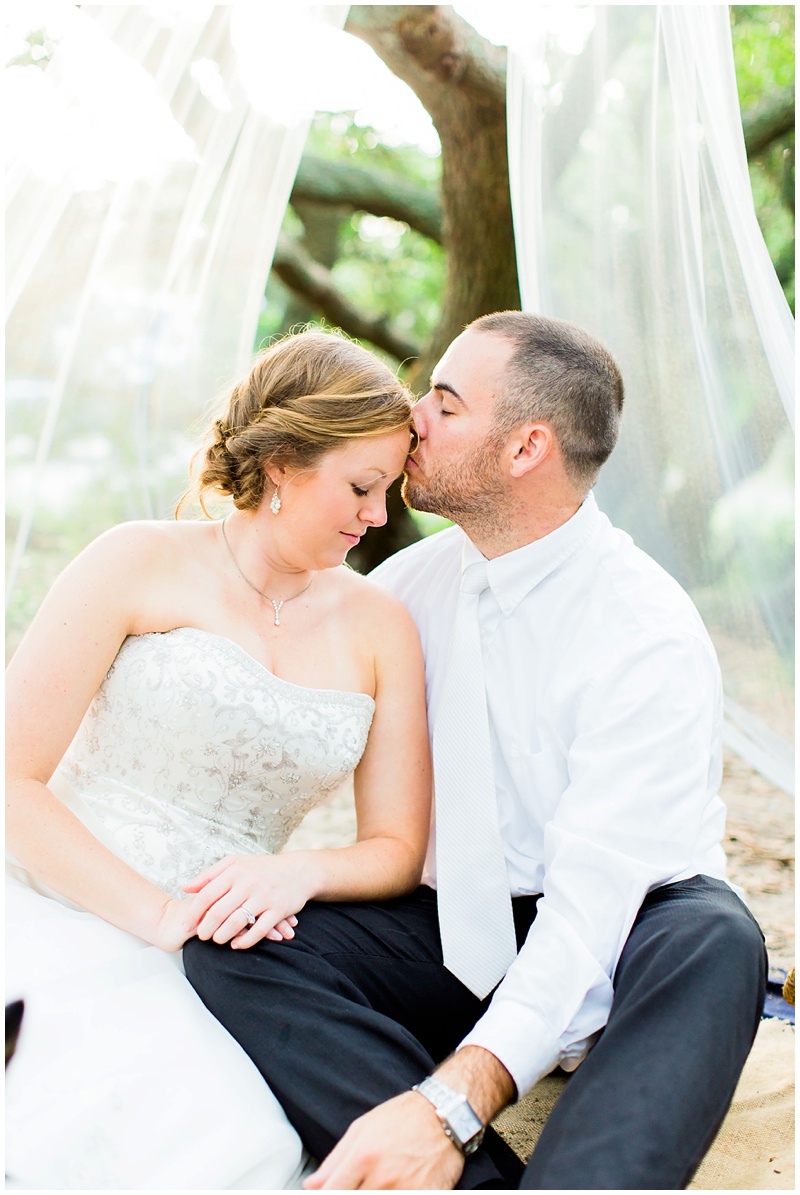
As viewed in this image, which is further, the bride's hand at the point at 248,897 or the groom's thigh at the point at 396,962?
the groom's thigh at the point at 396,962

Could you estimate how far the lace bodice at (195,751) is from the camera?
6.61ft

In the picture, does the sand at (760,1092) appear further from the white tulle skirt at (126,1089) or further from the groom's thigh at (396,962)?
the white tulle skirt at (126,1089)

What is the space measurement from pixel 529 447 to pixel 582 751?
71cm

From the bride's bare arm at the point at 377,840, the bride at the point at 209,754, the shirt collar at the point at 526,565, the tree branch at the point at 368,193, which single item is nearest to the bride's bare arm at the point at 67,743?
the bride at the point at 209,754

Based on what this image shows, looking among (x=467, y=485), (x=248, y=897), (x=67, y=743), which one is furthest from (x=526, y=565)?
(x=67, y=743)

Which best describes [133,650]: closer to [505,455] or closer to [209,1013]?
[209,1013]

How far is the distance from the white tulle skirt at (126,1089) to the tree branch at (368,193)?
3985mm

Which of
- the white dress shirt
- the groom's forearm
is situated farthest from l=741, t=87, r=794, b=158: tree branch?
the groom's forearm

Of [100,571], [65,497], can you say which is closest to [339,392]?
[100,571]

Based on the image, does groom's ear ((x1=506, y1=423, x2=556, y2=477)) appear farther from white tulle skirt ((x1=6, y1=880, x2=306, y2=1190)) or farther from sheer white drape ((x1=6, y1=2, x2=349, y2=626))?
sheer white drape ((x1=6, y1=2, x2=349, y2=626))

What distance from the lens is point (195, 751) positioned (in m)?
2.03

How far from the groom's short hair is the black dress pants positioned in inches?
38.9

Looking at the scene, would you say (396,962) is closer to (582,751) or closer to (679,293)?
(582,751)

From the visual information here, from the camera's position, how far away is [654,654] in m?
2.00
